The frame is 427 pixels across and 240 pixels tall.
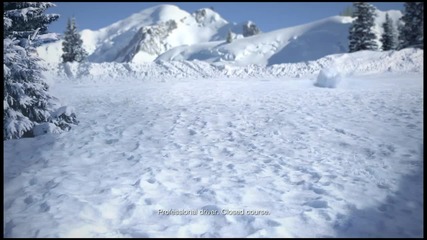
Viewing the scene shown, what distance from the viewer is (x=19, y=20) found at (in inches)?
361

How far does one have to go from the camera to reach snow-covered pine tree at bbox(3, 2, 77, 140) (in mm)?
8336

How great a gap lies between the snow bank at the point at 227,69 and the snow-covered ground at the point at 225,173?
12.1 m

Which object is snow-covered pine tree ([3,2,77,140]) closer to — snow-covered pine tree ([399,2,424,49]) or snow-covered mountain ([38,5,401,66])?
snow-covered pine tree ([399,2,424,49])

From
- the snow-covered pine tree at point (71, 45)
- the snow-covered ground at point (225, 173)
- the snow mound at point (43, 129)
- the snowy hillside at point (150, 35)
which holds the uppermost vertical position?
the snowy hillside at point (150, 35)

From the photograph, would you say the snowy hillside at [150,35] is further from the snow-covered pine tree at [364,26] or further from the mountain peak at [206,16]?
the snow-covered pine tree at [364,26]

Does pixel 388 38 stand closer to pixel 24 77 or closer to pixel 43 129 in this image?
pixel 43 129

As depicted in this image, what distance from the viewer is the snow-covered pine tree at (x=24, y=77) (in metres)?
8.34

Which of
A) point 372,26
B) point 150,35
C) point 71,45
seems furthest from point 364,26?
point 150,35

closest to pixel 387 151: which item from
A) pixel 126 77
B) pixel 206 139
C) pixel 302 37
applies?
pixel 206 139

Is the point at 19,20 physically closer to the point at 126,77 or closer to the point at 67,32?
the point at 126,77

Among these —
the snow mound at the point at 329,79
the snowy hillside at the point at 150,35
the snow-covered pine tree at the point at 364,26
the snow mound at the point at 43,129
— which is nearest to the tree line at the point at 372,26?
the snow-covered pine tree at the point at 364,26

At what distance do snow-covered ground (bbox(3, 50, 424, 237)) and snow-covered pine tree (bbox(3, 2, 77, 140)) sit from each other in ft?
2.08

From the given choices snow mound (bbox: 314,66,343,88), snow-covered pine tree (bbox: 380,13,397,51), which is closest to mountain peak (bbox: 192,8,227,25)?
snow-covered pine tree (bbox: 380,13,397,51)

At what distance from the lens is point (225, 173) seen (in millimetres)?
7145
